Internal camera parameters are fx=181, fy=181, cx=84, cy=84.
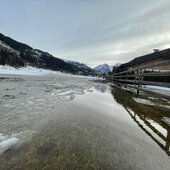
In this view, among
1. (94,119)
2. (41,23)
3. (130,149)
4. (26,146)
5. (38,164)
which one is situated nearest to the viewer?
(38,164)

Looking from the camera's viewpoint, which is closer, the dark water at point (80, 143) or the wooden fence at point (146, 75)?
the dark water at point (80, 143)

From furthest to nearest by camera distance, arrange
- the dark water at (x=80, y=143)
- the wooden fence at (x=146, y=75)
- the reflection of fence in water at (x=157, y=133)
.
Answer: the wooden fence at (x=146, y=75) < the reflection of fence in water at (x=157, y=133) < the dark water at (x=80, y=143)

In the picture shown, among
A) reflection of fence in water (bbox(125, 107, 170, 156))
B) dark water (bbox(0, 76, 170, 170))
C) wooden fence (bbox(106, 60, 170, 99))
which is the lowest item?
reflection of fence in water (bbox(125, 107, 170, 156))

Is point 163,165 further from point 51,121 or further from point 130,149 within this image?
→ point 51,121

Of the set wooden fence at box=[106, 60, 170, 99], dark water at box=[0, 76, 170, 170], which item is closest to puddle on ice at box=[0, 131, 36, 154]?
dark water at box=[0, 76, 170, 170]

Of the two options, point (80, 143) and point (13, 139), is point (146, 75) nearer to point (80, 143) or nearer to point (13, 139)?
point (80, 143)

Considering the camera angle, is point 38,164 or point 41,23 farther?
point 41,23

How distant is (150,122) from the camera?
279 cm

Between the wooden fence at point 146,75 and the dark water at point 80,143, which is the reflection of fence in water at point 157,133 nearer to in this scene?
the dark water at point 80,143

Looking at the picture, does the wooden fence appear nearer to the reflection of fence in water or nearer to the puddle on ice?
the reflection of fence in water

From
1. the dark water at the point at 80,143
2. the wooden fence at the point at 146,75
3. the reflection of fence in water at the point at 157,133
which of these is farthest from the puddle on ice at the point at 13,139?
the wooden fence at the point at 146,75

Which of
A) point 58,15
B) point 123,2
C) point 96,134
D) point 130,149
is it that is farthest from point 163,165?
point 58,15

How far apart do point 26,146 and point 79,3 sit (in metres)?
13.8

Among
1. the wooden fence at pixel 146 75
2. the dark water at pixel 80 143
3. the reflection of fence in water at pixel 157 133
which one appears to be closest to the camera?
the dark water at pixel 80 143
